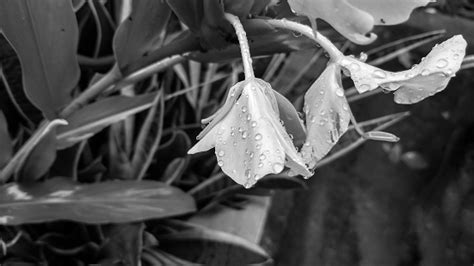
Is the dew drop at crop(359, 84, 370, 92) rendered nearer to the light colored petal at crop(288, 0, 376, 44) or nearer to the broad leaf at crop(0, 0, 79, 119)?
the light colored petal at crop(288, 0, 376, 44)

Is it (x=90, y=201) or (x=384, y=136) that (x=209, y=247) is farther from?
(x=384, y=136)

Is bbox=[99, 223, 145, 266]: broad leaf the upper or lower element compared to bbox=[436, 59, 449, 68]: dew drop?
lower

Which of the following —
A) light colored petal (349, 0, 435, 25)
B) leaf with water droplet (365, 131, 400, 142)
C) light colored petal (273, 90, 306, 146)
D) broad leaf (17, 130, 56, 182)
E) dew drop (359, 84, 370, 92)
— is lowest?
broad leaf (17, 130, 56, 182)

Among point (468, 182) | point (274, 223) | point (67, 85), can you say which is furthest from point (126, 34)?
point (468, 182)

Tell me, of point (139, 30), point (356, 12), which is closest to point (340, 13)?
point (356, 12)

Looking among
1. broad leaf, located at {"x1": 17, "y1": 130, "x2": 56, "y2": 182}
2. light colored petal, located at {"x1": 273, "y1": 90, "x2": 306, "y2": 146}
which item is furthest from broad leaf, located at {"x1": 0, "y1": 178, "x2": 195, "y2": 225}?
light colored petal, located at {"x1": 273, "y1": 90, "x2": 306, "y2": 146}

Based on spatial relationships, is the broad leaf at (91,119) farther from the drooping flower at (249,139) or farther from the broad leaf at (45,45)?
the drooping flower at (249,139)

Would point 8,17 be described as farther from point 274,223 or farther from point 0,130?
point 274,223
